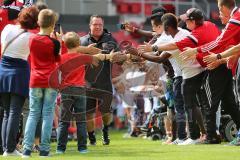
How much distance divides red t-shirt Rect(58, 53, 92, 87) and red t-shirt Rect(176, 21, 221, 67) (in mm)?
1769

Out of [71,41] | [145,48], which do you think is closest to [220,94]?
[145,48]

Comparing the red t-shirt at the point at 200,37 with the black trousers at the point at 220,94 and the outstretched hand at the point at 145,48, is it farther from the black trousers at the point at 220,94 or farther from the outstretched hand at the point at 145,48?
the outstretched hand at the point at 145,48

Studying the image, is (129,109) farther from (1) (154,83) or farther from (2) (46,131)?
(2) (46,131)

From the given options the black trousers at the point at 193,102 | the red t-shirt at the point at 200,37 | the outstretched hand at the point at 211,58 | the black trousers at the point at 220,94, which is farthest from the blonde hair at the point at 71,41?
the black trousers at the point at 220,94

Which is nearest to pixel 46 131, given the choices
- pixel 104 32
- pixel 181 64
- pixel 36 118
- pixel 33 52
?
pixel 36 118

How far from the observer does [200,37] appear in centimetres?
1373

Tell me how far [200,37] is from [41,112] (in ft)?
11.9

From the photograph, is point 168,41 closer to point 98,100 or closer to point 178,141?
point 178,141

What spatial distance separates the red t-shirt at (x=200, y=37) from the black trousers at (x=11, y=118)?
3.19 metres

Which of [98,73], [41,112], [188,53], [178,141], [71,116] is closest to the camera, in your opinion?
[41,112]

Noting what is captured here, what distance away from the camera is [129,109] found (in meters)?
21.7

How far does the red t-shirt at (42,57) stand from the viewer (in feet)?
35.9

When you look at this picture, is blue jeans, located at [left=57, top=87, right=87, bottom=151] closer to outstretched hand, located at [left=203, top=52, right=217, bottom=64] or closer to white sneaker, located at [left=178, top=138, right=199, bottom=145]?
outstretched hand, located at [left=203, top=52, right=217, bottom=64]

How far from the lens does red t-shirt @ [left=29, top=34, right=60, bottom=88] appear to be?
10.9 meters
